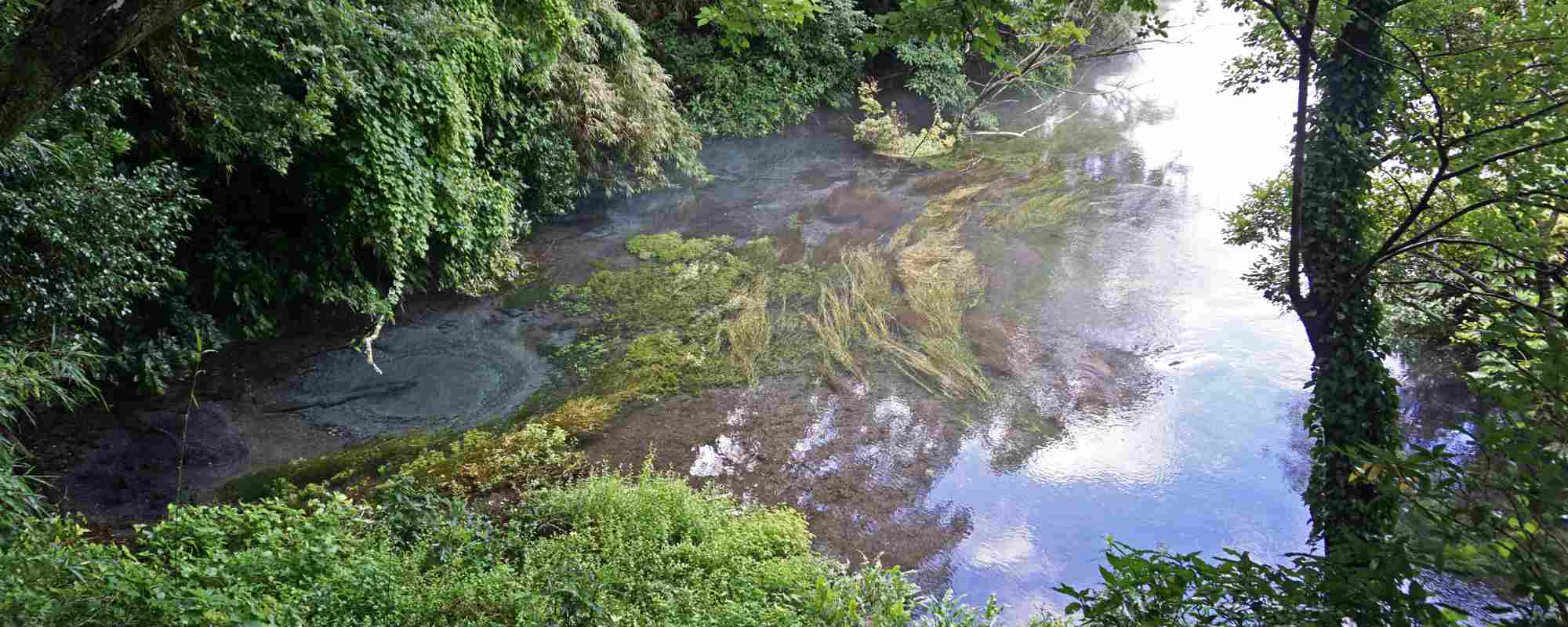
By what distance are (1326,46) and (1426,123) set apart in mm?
756

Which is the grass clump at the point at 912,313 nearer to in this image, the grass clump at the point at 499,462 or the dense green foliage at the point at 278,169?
the grass clump at the point at 499,462

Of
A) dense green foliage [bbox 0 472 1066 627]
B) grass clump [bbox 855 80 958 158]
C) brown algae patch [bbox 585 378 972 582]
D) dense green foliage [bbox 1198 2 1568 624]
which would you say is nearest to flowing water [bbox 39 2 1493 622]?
brown algae patch [bbox 585 378 972 582]

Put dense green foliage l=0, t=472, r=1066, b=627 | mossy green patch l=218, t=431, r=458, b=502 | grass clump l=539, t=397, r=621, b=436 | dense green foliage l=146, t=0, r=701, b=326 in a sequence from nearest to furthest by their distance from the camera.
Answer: dense green foliage l=0, t=472, r=1066, b=627
mossy green patch l=218, t=431, r=458, b=502
dense green foliage l=146, t=0, r=701, b=326
grass clump l=539, t=397, r=621, b=436

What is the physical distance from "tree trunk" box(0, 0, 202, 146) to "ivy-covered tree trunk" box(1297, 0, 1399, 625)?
452 centimetres

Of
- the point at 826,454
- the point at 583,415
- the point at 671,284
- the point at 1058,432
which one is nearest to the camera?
the point at 826,454

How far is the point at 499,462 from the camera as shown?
5.67 meters

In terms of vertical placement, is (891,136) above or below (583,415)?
above

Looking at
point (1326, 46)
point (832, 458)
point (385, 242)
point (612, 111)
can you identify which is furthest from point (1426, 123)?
point (612, 111)

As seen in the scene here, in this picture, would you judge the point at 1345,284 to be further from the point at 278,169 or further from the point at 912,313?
the point at 278,169

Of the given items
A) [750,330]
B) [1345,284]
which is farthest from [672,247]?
[1345,284]

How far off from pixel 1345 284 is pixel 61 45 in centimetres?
485

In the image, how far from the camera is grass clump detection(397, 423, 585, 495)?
549 cm

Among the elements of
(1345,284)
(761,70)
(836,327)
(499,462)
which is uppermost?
(761,70)

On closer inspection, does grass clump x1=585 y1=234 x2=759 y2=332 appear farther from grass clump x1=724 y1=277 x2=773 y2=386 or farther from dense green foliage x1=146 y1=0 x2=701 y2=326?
dense green foliage x1=146 y1=0 x2=701 y2=326
